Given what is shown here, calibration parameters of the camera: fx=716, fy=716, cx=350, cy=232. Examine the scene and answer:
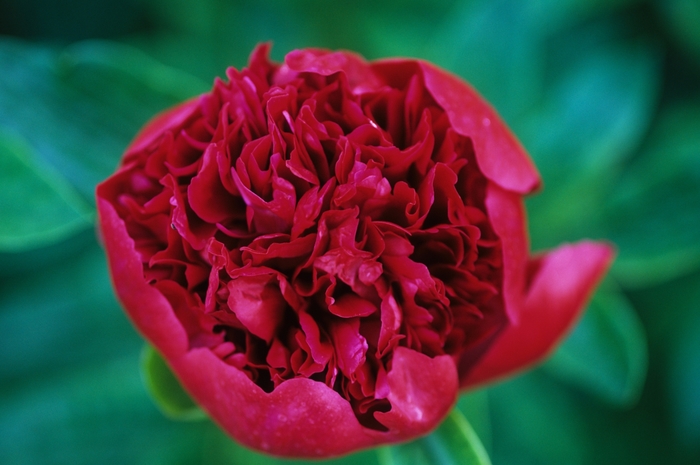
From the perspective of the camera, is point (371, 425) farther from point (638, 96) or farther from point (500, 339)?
point (638, 96)

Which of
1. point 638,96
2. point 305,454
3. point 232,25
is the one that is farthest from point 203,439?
point 638,96

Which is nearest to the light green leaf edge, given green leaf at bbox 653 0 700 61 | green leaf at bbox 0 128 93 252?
green leaf at bbox 0 128 93 252

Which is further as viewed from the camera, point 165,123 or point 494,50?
point 494,50

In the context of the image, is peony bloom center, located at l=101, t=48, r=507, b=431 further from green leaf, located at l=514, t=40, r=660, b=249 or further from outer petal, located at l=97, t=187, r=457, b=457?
green leaf, located at l=514, t=40, r=660, b=249

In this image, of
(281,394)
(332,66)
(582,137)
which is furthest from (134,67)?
(582,137)

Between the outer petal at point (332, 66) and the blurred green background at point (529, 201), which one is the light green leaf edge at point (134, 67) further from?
the outer petal at point (332, 66)

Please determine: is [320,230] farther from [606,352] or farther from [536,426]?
[536,426]
